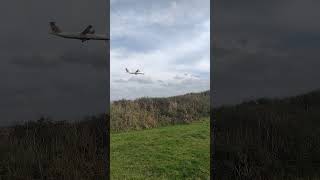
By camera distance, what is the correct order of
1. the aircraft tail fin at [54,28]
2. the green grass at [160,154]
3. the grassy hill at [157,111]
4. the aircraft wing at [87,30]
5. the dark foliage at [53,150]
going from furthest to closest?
the grassy hill at [157,111] → the green grass at [160,154] → the aircraft wing at [87,30] → the aircraft tail fin at [54,28] → the dark foliage at [53,150]

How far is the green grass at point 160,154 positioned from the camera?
24.3 ft

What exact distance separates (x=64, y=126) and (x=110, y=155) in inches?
34.4

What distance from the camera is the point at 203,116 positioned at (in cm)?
916

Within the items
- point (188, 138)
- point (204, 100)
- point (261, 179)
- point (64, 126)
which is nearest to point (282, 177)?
point (261, 179)

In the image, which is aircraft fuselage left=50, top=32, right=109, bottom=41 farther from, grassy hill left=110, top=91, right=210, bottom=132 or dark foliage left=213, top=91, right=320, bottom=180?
dark foliage left=213, top=91, right=320, bottom=180

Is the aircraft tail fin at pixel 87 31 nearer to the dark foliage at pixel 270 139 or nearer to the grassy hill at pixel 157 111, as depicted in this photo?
the grassy hill at pixel 157 111

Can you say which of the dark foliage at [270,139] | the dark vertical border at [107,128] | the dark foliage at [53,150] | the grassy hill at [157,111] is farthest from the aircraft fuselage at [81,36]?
the dark foliage at [270,139]

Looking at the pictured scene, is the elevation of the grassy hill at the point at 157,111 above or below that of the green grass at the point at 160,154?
above

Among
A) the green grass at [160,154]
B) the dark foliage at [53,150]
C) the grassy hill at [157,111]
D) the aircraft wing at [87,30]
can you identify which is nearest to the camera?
the dark foliage at [53,150]

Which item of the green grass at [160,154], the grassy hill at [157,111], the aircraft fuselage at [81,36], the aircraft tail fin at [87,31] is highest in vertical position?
the aircraft tail fin at [87,31]

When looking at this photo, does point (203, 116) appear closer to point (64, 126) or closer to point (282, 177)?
point (282, 177)

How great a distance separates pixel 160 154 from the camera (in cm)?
771

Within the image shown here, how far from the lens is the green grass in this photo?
7.41 metres

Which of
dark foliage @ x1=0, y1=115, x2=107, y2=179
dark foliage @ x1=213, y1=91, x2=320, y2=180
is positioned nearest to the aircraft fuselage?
dark foliage @ x1=0, y1=115, x2=107, y2=179
